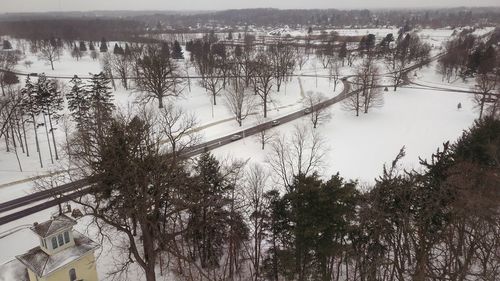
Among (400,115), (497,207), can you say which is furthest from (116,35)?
(497,207)

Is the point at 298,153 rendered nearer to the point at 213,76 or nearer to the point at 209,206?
the point at 209,206

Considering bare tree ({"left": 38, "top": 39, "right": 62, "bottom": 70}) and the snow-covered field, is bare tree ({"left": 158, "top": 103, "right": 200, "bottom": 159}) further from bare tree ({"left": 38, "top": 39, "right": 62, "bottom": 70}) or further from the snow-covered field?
bare tree ({"left": 38, "top": 39, "right": 62, "bottom": 70})

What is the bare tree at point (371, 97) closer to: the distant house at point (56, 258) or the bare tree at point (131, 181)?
the bare tree at point (131, 181)

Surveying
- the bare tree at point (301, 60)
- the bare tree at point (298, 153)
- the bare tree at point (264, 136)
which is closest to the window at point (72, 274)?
the bare tree at point (298, 153)

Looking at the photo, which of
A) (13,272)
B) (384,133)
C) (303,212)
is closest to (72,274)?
(13,272)

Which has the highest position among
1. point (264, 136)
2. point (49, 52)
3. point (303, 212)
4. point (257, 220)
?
point (49, 52)

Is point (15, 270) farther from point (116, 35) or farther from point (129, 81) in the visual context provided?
point (116, 35)
